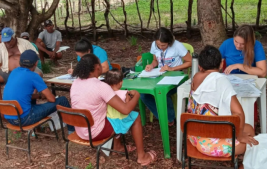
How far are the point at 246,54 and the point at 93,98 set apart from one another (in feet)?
6.00

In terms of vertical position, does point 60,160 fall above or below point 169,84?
below

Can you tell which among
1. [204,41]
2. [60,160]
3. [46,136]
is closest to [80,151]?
[60,160]

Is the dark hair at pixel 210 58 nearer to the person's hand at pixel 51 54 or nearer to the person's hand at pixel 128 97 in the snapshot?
the person's hand at pixel 128 97

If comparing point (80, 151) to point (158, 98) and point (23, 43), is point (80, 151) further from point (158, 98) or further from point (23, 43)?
point (23, 43)

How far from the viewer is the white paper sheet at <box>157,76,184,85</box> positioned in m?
3.48

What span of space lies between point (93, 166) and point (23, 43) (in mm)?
2539

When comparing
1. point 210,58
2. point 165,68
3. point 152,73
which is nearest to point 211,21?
point 165,68

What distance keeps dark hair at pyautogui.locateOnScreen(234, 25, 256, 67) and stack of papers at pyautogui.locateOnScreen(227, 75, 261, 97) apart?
49 centimetres

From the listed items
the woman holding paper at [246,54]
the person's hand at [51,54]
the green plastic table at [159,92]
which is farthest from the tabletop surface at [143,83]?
the person's hand at [51,54]

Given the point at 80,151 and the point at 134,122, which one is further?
the point at 80,151

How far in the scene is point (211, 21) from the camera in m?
4.83

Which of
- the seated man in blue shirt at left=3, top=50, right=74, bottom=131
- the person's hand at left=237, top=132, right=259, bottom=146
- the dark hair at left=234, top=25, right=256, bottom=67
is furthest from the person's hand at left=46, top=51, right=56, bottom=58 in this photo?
the person's hand at left=237, top=132, right=259, bottom=146

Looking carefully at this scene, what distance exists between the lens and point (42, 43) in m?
8.23

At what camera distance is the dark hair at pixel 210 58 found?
266 cm
